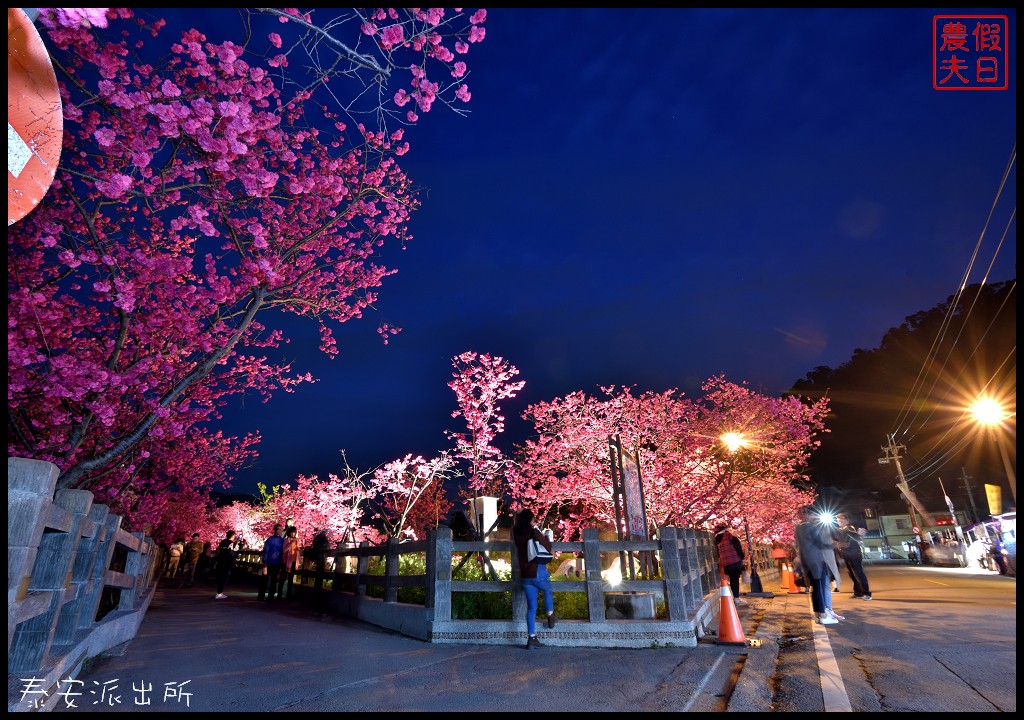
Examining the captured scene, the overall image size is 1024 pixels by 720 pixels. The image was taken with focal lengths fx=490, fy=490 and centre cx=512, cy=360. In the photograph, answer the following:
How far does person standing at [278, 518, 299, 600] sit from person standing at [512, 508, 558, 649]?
7.95 m

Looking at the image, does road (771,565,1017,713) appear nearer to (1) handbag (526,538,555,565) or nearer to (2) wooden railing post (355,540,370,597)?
(1) handbag (526,538,555,565)

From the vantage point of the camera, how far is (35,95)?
3.38m

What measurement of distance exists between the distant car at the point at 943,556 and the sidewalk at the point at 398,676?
3638 centimetres

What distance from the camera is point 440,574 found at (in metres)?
7.75

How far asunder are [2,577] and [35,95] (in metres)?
3.13

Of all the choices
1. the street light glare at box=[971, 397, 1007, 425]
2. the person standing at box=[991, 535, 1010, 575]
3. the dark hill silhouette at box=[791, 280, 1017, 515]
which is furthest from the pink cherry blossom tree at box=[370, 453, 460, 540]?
the dark hill silhouette at box=[791, 280, 1017, 515]

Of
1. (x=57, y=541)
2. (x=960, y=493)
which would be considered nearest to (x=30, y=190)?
(x=57, y=541)

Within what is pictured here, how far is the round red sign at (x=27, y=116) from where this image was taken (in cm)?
321

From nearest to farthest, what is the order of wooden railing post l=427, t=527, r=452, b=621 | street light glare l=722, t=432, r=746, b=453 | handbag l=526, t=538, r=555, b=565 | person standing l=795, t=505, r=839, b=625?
handbag l=526, t=538, r=555, b=565 → wooden railing post l=427, t=527, r=452, b=621 → person standing l=795, t=505, r=839, b=625 → street light glare l=722, t=432, r=746, b=453

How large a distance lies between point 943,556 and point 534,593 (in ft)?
137

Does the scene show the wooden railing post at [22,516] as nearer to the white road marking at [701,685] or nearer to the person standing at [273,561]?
the white road marking at [701,685]

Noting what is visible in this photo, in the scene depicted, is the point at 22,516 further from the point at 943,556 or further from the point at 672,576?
the point at 943,556

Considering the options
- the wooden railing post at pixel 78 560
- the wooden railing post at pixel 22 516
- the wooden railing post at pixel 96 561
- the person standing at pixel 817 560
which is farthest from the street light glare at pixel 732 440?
the wooden railing post at pixel 22 516

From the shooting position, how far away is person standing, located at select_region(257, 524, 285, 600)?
43.5ft
